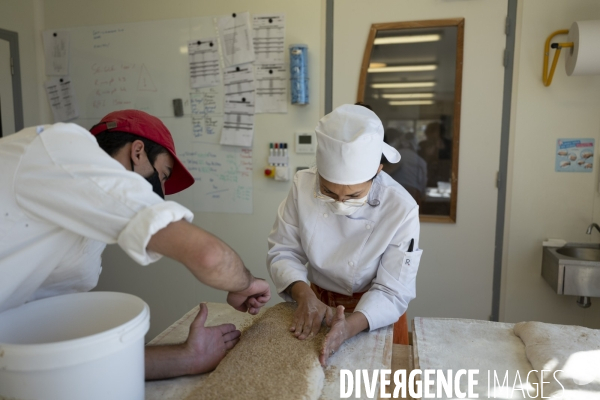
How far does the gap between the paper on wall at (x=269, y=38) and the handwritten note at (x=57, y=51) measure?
4.94 ft

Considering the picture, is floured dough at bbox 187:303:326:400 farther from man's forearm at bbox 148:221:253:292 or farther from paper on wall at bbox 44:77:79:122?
paper on wall at bbox 44:77:79:122

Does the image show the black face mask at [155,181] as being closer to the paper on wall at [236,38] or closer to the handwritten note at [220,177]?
the handwritten note at [220,177]

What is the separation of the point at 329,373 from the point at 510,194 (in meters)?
1.97

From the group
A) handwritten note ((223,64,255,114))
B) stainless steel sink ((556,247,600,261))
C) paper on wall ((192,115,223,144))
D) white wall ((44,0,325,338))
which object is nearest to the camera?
stainless steel sink ((556,247,600,261))

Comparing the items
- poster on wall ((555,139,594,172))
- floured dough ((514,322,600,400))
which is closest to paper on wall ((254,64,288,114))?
poster on wall ((555,139,594,172))

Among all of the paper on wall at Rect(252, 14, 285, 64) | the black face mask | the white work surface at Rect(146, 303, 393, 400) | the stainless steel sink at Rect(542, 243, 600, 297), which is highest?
the paper on wall at Rect(252, 14, 285, 64)

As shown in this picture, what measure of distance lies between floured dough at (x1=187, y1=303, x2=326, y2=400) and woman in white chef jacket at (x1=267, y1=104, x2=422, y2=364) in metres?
0.07

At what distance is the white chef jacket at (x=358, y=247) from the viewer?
1.53 m

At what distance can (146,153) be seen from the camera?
4.28 feet

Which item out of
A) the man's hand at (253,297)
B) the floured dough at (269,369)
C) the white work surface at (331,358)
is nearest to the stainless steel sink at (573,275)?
the white work surface at (331,358)

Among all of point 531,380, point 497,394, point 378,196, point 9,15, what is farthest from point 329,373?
point 9,15

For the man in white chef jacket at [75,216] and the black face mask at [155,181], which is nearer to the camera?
the man in white chef jacket at [75,216]

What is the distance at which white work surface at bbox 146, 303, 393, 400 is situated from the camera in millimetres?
1139

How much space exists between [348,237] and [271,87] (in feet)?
5.49
